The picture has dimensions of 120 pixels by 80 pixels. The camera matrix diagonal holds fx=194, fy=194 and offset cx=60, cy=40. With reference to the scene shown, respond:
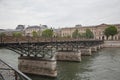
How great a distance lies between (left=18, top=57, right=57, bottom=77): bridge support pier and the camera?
24.5m

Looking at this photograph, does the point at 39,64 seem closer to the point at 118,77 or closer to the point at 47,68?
the point at 47,68

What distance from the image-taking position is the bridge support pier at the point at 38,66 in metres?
24.5

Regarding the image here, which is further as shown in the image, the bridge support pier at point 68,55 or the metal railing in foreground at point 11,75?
the bridge support pier at point 68,55

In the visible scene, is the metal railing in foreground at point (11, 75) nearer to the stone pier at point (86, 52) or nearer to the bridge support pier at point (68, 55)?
the bridge support pier at point (68, 55)

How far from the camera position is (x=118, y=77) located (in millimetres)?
23156

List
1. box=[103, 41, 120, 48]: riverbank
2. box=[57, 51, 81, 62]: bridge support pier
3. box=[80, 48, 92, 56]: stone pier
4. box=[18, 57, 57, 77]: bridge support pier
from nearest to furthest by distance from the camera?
box=[18, 57, 57, 77]: bridge support pier, box=[57, 51, 81, 62]: bridge support pier, box=[80, 48, 92, 56]: stone pier, box=[103, 41, 120, 48]: riverbank

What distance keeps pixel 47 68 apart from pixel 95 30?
408ft

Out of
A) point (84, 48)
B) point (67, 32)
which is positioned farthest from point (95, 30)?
point (84, 48)

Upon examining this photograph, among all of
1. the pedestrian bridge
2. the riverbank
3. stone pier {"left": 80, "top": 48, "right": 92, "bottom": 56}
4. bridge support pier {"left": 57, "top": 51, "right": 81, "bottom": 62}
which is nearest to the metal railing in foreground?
the pedestrian bridge

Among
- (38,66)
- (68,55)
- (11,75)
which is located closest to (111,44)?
(68,55)

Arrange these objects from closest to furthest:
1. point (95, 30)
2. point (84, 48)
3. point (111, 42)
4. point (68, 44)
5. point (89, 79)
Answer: point (89, 79)
point (68, 44)
point (84, 48)
point (111, 42)
point (95, 30)

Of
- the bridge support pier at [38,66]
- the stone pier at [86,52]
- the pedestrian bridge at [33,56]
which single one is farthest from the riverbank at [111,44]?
the bridge support pier at [38,66]

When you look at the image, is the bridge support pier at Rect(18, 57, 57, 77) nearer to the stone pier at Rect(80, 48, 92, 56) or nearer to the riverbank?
the stone pier at Rect(80, 48, 92, 56)

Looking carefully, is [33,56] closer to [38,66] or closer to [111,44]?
[38,66]
